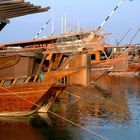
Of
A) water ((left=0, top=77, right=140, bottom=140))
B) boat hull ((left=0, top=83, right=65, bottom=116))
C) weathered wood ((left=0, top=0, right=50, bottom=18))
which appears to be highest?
weathered wood ((left=0, top=0, right=50, bottom=18))

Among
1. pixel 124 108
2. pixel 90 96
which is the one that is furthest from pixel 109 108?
pixel 90 96

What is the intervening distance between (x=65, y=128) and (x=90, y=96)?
11586 mm

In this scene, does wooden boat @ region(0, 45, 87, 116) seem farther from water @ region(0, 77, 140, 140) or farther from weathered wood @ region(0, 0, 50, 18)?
weathered wood @ region(0, 0, 50, 18)

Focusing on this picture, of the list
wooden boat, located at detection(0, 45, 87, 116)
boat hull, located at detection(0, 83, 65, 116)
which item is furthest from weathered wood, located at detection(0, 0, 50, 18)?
boat hull, located at detection(0, 83, 65, 116)

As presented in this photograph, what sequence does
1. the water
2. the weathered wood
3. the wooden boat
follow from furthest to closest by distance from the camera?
1. the wooden boat
2. the water
3. the weathered wood

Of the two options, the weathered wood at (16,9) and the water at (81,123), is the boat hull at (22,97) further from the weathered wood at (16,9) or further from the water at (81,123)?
the weathered wood at (16,9)

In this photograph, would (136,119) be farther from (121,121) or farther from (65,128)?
(65,128)

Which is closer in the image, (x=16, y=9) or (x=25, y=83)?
(x=16, y=9)

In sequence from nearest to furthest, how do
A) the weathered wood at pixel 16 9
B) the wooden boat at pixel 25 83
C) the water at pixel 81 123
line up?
the weathered wood at pixel 16 9 → the water at pixel 81 123 → the wooden boat at pixel 25 83

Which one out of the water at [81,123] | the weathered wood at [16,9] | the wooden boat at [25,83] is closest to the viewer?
the weathered wood at [16,9]

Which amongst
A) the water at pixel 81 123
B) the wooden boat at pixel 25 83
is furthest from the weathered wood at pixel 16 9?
the wooden boat at pixel 25 83

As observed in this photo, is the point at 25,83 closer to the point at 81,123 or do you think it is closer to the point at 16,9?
the point at 81,123

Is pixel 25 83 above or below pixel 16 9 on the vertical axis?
below

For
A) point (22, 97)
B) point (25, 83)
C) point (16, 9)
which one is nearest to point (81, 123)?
point (22, 97)
